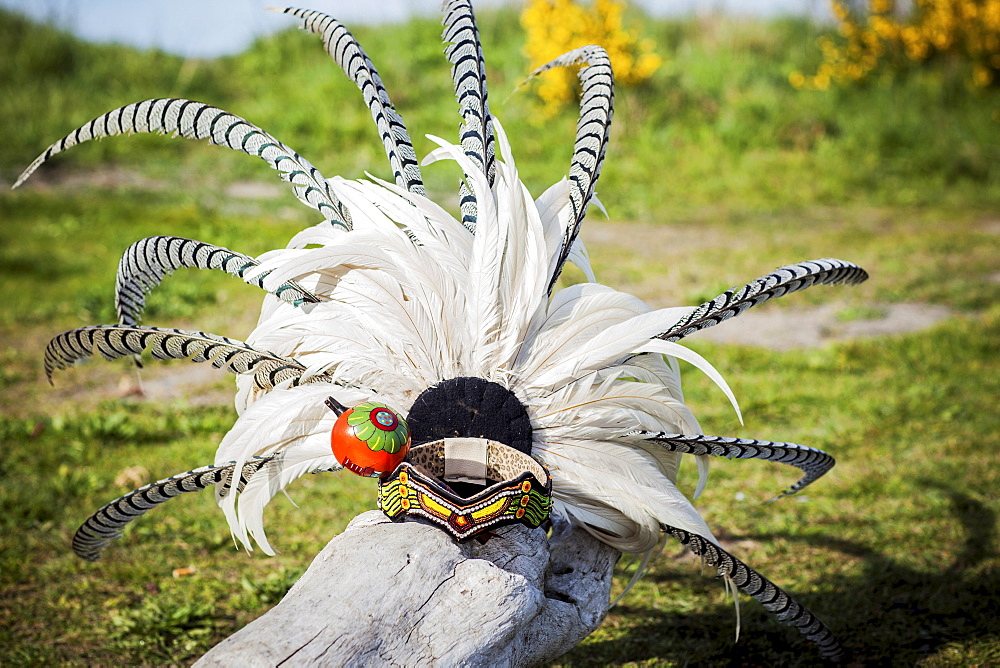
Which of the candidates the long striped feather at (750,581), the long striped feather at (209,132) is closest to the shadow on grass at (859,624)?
the long striped feather at (750,581)

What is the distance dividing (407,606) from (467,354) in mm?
749

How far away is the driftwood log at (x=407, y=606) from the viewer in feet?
5.82

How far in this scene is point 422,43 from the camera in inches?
549

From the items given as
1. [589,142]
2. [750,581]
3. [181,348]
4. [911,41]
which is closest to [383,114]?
[589,142]

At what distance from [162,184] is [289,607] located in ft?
33.6

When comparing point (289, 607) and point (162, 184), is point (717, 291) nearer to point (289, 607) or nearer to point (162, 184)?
point (289, 607)

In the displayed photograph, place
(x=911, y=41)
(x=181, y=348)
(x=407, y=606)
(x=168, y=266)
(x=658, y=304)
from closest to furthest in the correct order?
(x=407, y=606), (x=181, y=348), (x=168, y=266), (x=658, y=304), (x=911, y=41)

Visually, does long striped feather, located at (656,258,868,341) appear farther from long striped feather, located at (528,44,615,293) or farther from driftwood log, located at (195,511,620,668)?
driftwood log, located at (195,511,620,668)

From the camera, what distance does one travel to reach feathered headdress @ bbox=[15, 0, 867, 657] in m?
2.40

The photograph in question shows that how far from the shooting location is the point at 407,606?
1.92 m

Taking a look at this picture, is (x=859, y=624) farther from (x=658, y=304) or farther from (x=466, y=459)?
(x=658, y=304)

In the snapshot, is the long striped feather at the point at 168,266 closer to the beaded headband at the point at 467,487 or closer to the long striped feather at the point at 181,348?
the long striped feather at the point at 181,348

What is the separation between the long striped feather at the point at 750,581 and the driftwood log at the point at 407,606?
468mm

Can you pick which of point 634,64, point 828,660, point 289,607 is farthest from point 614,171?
point 289,607
